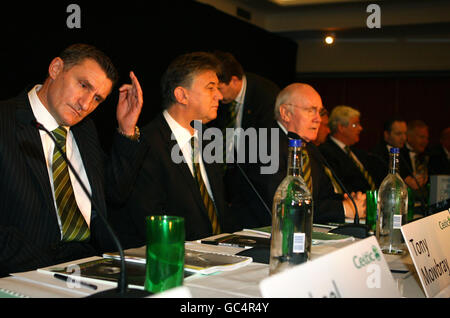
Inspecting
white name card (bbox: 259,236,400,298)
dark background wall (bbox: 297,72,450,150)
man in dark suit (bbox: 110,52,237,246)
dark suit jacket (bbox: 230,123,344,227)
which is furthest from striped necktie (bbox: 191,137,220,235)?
dark background wall (bbox: 297,72,450,150)

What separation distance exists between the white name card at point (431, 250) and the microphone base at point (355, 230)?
1.57 feet

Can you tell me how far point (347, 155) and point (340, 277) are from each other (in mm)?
3648

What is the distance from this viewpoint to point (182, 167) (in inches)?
89.4

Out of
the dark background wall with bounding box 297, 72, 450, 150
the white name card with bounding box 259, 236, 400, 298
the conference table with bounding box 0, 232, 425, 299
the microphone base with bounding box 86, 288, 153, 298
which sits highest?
the dark background wall with bounding box 297, 72, 450, 150

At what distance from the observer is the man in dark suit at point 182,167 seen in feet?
7.17

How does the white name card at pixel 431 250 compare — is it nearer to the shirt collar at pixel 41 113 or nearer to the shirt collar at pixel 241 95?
the shirt collar at pixel 41 113

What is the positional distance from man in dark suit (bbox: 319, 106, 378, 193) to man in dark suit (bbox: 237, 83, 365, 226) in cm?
123

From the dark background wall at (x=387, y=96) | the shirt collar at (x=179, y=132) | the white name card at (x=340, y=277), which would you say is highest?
the dark background wall at (x=387, y=96)

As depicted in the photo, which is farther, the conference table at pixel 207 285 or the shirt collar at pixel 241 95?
the shirt collar at pixel 241 95

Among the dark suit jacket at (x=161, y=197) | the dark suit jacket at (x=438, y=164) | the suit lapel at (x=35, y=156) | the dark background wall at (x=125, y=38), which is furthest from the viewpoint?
the dark suit jacket at (x=438, y=164)

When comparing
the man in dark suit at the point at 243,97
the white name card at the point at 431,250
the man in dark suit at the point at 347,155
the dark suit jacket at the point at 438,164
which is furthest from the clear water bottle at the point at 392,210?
the dark suit jacket at the point at 438,164

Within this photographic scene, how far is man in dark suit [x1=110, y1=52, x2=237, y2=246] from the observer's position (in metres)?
2.19

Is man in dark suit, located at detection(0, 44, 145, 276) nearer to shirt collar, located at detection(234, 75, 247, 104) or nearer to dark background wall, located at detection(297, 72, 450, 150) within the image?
shirt collar, located at detection(234, 75, 247, 104)

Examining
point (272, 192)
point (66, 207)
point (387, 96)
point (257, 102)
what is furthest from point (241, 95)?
point (387, 96)
